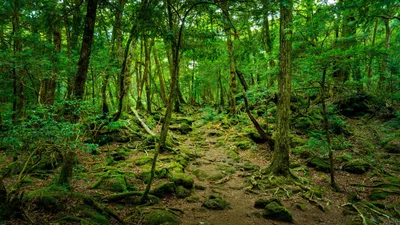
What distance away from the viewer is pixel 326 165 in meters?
9.80

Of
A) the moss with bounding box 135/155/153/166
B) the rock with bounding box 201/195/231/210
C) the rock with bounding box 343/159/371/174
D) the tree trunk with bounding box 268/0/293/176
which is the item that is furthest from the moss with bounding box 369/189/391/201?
the moss with bounding box 135/155/153/166

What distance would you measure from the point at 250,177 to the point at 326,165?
3610mm

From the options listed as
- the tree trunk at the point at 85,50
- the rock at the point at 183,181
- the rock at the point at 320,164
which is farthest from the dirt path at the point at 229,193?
the tree trunk at the point at 85,50

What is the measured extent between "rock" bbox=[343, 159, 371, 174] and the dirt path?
11.2ft

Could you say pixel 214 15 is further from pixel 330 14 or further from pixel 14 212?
pixel 14 212

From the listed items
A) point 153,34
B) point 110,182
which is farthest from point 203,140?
point 153,34

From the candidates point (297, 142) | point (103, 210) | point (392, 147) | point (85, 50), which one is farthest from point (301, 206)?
point (85, 50)

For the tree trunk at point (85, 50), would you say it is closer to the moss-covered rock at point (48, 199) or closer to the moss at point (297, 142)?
the moss-covered rock at point (48, 199)

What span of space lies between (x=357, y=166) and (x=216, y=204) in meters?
6.72

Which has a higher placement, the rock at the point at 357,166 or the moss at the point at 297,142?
the moss at the point at 297,142

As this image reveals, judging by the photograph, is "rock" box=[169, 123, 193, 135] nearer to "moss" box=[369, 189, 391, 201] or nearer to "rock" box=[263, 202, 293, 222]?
"rock" box=[263, 202, 293, 222]

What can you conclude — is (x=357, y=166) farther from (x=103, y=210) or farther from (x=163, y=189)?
(x=103, y=210)

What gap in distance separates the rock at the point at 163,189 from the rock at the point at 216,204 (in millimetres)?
1212

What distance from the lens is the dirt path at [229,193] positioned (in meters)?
6.22
